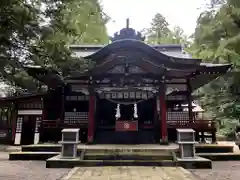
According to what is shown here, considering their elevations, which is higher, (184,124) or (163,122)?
(163,122)

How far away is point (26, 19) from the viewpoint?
5.02 meters

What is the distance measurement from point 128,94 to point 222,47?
5.75m

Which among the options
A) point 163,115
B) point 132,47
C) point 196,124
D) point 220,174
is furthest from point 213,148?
point 132,47

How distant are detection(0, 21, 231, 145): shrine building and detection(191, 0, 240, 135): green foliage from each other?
76 centimetres

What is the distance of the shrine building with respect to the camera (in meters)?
12.8

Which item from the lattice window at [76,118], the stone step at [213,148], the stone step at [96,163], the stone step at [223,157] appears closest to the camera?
the stone step at [96,163]

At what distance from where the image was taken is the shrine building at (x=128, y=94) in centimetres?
1276

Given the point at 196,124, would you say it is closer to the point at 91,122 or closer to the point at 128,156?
the point at 128,156

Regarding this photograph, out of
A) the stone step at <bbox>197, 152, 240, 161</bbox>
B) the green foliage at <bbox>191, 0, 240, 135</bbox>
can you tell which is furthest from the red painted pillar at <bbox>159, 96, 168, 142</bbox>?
the green foliage at <bbox>191, 0, 240, 135</bbox>

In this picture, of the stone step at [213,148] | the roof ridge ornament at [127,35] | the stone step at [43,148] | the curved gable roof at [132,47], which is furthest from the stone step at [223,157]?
the roof ridge ornament at [127,35]

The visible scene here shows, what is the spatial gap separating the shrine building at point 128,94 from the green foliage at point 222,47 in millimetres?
763

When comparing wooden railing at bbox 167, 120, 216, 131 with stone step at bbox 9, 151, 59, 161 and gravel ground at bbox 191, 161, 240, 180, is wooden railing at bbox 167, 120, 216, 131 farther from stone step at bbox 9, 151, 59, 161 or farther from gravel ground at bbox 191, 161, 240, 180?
stone step at bbox 9, 151, 59, 161

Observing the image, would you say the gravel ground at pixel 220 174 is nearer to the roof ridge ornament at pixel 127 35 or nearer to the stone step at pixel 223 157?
the stone step at pixel 223 157

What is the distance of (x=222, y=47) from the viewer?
13117 mm
